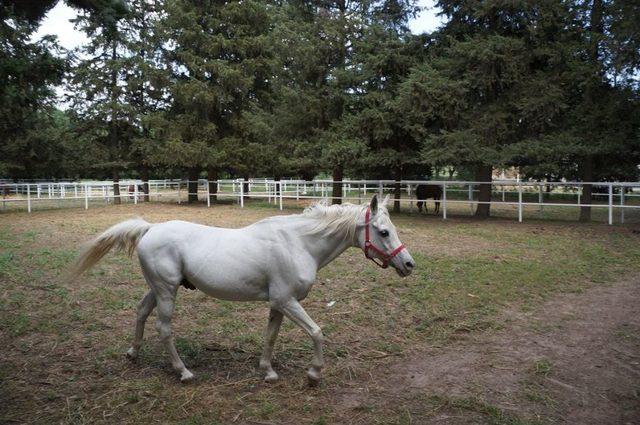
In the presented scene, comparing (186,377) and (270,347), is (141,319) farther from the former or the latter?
(270,347)

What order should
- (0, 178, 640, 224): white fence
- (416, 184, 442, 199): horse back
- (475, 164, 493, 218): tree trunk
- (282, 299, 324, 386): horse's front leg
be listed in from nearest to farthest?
(282, 299, 324, 386): horse's front leg
(0, 178, 640, 224): white fence
(475, 164, 493, 218): tree trunk
(416, 184, 442, 199): horse back

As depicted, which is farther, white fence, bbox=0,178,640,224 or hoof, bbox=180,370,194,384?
white fence, bbox=0,178,640,224

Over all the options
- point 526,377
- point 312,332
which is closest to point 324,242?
point 312,332

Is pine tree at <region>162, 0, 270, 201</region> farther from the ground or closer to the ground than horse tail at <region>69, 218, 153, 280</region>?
farther from the ground

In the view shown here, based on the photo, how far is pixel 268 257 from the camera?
3699 mm

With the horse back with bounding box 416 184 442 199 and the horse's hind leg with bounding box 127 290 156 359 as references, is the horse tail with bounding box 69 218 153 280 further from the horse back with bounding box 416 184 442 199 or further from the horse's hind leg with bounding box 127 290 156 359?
the horse back with bounding box 416 184 442 199

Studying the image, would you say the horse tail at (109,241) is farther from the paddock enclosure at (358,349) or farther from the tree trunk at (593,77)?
the tree trunk at (593,77)

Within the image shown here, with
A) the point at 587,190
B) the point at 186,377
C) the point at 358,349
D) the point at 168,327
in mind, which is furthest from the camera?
the point at 587,190

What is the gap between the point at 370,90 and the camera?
15.0m

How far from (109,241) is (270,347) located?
173 cm

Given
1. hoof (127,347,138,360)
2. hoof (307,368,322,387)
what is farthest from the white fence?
hoof (307,368,322,387)

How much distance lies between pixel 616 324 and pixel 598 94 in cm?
1065

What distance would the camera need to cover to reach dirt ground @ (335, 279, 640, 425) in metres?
3.26

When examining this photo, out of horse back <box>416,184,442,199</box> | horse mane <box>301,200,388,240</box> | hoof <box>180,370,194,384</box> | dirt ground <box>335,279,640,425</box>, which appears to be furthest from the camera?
horse back <box>416,184,442,199</box>
